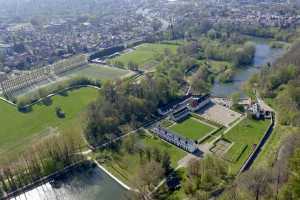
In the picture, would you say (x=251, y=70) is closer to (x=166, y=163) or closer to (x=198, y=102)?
(x=198, y=102)

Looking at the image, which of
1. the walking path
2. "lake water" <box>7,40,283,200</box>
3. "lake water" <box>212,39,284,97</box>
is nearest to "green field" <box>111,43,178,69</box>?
"lake water" <box>212,39,284,97</box>

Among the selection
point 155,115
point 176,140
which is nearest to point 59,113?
point 155,115

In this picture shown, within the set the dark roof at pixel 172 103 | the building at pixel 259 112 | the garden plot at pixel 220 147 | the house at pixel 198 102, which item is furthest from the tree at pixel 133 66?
the garden plot at pixel 220 147

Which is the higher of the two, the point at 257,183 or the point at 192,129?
the point at 257,183

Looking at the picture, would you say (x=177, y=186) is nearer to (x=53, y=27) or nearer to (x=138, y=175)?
(x=138, y=175)

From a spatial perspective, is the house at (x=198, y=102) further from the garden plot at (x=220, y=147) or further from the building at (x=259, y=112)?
the garden plot at (x=220, y=147)

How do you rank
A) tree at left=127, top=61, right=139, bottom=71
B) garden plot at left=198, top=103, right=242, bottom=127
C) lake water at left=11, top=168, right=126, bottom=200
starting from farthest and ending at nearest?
1. tree at left=127, top=61, right=139, bottom=71
2. garden plot at left=198, top=103, right=242, bottom=127
3. lake water at left=11, top=168, right=126, bottom=200

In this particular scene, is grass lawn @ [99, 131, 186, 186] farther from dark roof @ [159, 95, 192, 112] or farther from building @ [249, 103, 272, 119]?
building @ [249, 103, 272, 119]
